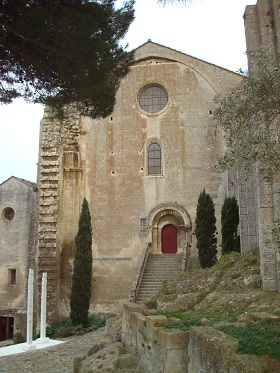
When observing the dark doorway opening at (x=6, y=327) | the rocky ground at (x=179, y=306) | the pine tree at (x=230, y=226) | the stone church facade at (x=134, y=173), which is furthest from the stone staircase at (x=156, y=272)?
the dark doorway opening at (x=6, y=327)

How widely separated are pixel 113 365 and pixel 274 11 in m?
11.3

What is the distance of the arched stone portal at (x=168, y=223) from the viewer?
2114 cm

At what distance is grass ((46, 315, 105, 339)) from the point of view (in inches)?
696

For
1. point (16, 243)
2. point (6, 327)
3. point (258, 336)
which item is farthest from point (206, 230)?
point (258, 336)

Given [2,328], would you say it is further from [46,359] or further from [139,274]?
[46,359]

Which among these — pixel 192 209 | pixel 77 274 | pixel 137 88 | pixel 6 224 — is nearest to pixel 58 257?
pixel 77 274

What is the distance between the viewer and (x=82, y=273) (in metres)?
19.7

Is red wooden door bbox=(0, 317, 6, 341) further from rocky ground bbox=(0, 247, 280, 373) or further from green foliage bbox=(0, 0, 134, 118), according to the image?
green foliage bbox=(0, 0, 134, 118)

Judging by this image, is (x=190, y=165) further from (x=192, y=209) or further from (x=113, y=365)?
(x=113, y=365)

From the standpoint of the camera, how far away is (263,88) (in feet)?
24.1

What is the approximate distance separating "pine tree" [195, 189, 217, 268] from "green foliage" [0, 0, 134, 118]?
1208 cm

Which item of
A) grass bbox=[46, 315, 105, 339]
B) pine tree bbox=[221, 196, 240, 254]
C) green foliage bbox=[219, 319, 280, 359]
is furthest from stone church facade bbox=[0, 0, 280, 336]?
green foliage bbox=[219, 319, 280, 359]

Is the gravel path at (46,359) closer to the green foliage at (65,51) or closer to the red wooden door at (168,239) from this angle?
the green foliage at (65,51)

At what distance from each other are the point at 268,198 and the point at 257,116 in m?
4.24
